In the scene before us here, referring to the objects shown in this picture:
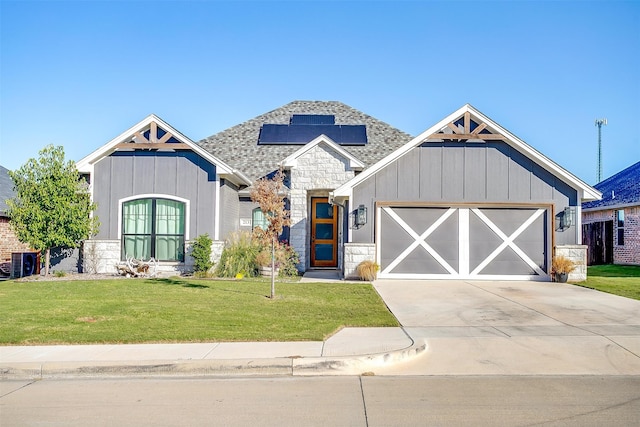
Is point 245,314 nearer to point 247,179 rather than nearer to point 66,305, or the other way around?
point 66,305

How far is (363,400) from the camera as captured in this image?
544 cm

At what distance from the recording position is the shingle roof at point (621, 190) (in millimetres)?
22688

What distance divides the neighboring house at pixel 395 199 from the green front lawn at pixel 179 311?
2.57 metres

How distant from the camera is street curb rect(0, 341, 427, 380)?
6438 millimetres

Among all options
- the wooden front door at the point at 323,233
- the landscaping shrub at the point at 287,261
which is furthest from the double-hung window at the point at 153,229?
the wooden front door at the point at 323,233

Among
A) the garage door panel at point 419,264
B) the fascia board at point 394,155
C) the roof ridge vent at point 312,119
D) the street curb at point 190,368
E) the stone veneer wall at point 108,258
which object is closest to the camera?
the street curb at point 190,368

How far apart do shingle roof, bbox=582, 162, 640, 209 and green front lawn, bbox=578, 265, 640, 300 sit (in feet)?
10.2

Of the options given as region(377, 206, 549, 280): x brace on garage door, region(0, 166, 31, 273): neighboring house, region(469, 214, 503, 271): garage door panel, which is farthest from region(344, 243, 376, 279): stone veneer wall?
region(0, 166, 31, 273): neighboring house

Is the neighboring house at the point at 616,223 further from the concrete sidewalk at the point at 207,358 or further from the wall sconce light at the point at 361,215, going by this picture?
the concrete sidewalk at the point at 207,358

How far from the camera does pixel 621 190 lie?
2469cm

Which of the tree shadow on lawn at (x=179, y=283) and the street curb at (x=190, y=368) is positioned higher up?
the tree shadow on lawn at (x=179, y=283)

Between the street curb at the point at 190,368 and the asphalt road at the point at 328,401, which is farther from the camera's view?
the street curb at the point at 190,368

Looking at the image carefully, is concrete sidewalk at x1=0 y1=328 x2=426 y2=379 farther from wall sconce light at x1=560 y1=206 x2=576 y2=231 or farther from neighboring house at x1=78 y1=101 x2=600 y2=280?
wall sconce light at x1=560 y1=206 x2=576 y2=231

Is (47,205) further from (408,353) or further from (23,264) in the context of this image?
(408,353)
